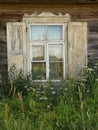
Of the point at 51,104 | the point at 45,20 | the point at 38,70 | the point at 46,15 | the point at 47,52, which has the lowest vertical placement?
the point at 51,104

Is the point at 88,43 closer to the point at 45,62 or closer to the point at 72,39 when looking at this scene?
the point at 72,39

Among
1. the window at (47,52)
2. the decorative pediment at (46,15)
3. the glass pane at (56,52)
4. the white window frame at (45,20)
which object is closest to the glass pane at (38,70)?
the window at (47,52)

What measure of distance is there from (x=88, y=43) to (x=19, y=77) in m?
1.73

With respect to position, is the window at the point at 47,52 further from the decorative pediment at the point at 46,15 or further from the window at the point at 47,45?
the decorative pediment at the point at 46,15

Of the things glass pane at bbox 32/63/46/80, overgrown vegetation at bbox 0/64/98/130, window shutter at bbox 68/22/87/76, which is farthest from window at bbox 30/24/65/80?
overgrown vegetation at bbox 0/64/98/130

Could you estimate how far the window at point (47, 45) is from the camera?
8.04 m

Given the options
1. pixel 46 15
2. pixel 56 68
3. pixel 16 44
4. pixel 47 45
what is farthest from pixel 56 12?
pixel 56 68

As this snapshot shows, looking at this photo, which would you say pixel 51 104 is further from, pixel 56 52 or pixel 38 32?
pixel 38 32

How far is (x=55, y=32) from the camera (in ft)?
26.7

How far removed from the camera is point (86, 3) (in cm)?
812

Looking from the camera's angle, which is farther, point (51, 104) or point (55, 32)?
point (55, 32)

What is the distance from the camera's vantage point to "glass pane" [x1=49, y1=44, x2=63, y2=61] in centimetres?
820

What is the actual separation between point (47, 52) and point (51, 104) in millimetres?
2061

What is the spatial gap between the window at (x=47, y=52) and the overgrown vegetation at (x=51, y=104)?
33 cm
